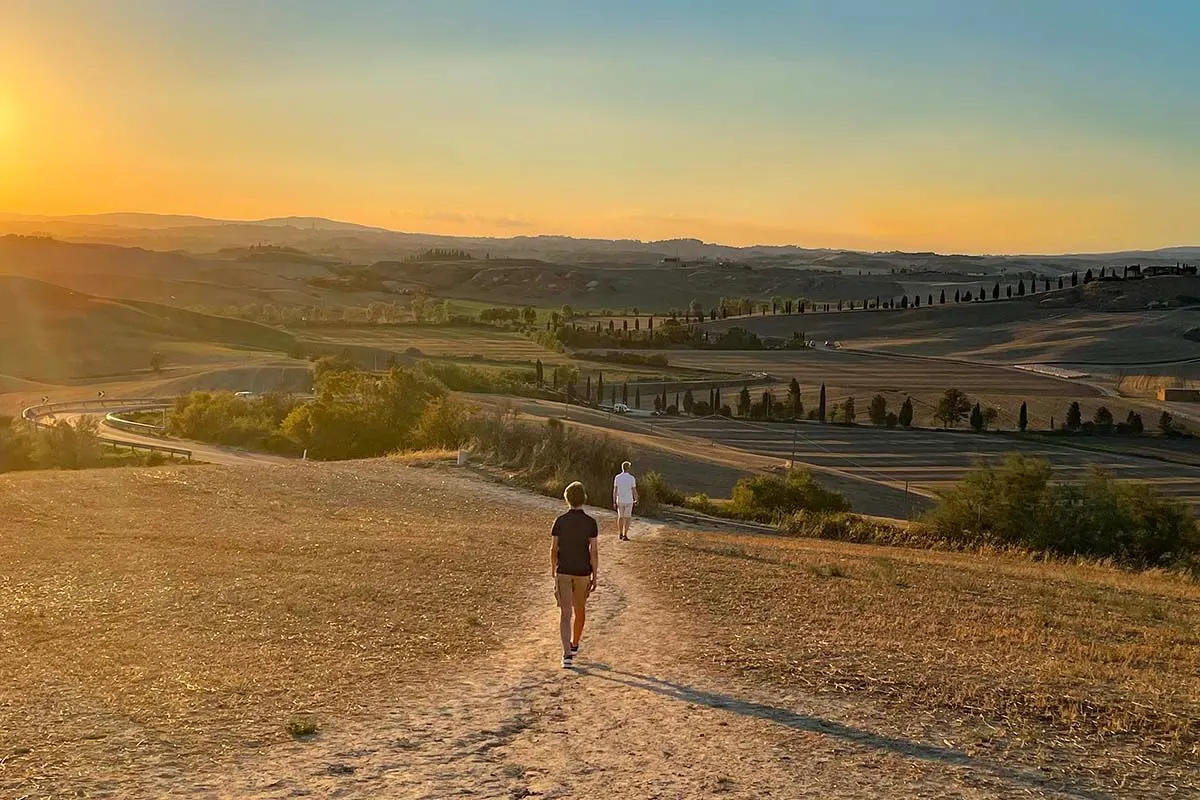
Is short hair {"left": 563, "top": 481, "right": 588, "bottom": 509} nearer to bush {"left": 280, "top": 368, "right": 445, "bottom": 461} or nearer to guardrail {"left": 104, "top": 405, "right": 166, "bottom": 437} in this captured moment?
bush {"left": 280, "top": 368, "right": 445, "bottom": 461}

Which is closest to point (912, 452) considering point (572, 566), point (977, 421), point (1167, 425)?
point (977, 421)

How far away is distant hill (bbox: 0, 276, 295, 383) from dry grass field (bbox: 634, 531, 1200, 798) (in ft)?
312

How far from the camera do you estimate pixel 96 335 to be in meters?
119

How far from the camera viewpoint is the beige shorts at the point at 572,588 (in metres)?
12.4

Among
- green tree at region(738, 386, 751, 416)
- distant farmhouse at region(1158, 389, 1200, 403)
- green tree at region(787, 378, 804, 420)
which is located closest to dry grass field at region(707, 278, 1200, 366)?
distant farmhouse at region(1158, 389, 1200, 403)

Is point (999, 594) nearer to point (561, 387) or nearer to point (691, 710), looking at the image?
point (691, 710)

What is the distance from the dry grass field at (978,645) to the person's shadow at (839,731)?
0.25m

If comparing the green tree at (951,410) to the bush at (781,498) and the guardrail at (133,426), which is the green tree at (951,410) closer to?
the bush at (781,498)

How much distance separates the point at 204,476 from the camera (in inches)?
1287

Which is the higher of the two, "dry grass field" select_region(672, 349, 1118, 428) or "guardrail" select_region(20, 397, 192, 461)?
"dry grass field" select_region(672, 349, 1118, 428)

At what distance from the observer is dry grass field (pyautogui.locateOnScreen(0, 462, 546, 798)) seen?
10008 mm

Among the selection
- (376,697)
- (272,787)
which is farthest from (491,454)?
(272,787)

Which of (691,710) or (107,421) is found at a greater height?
(691,710)

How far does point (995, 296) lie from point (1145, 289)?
839 inches
